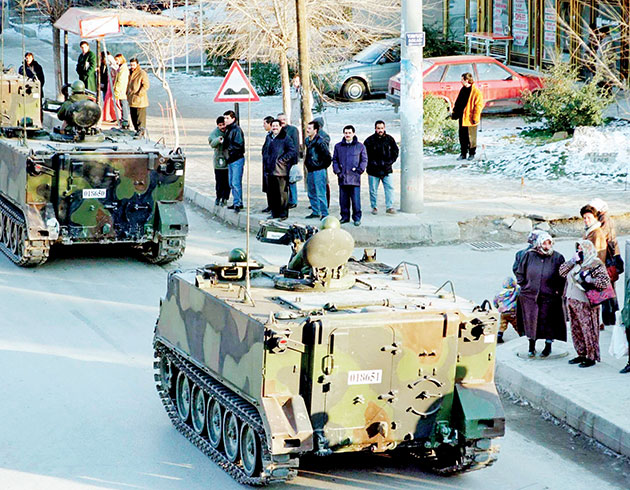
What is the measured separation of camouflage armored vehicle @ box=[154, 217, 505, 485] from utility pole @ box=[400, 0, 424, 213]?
8431 mm

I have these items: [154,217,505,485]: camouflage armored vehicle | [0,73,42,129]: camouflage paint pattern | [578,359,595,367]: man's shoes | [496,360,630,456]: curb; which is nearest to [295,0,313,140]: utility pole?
[0,73,42,129]: camouflage paint pattern

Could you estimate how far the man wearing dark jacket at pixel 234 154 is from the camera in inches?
755

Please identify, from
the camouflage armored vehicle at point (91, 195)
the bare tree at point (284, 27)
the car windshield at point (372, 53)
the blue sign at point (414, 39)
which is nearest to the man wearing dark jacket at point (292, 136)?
the blue sign at point (414, 39)

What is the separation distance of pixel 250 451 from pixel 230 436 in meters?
0.41

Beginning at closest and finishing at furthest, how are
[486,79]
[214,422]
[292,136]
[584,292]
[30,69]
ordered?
[214,422]
[584,292]
[292,136]
[30,69]
[486,79]

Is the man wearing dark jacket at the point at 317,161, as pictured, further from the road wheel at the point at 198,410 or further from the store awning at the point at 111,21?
the store awning at the point at 111,21

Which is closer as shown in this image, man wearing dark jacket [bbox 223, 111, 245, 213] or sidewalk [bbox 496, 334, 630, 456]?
sidewalk [bbox 496, 334, 630, 456]

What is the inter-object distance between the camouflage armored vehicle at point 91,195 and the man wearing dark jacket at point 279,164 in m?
1.89

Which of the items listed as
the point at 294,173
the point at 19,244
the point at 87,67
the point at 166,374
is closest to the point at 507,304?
the point at 166,374

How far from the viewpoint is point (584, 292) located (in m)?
11.7

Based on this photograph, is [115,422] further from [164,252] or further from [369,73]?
[369,73]

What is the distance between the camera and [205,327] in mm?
10188

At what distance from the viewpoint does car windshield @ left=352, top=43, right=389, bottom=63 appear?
3055 cm

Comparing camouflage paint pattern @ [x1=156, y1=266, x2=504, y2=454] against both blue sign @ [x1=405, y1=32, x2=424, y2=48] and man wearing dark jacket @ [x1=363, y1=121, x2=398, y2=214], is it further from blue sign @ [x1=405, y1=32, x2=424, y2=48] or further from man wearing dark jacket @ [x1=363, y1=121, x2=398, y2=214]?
blue sign @ [x1=405, y1=32, x2=424, y2=48]
